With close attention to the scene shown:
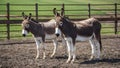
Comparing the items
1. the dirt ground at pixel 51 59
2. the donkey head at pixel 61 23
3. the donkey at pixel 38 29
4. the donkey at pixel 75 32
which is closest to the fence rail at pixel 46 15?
the dirt ground at pixel 51 59

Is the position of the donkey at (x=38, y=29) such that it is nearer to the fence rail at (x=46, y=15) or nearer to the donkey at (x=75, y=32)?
the donkey at (x=75, y=32)

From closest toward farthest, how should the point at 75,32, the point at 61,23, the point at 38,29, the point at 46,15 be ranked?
the point at 61,23 → the point at 75,32 → the point at 38,29 → the point at 46,15

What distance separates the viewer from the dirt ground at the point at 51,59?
10852mm

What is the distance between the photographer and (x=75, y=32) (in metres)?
11.3

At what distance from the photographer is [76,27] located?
1145cm

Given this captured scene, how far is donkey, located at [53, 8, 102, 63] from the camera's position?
1112cm

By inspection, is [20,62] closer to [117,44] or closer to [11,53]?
[11,53]

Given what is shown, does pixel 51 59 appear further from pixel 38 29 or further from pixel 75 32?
pixel 75 32

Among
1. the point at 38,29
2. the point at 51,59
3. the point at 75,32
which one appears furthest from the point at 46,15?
the point at 75,32

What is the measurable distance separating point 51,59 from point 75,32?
159 cm

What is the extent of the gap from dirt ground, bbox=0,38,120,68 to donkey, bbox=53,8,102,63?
0.41 meters

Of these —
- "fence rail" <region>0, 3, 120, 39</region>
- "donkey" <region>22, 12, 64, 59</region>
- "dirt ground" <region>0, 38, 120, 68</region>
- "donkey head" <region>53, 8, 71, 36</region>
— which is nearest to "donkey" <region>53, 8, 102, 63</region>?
"donkey head" <region>53, 8, 71, 36</region>

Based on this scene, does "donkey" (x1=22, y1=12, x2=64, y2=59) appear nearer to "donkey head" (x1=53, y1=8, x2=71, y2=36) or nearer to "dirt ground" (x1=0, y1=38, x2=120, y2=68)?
"dirt ground" (x1=0, y1=38, x2=120, y2=68)

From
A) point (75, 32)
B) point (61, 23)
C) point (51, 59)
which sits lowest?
point (51, 59)
